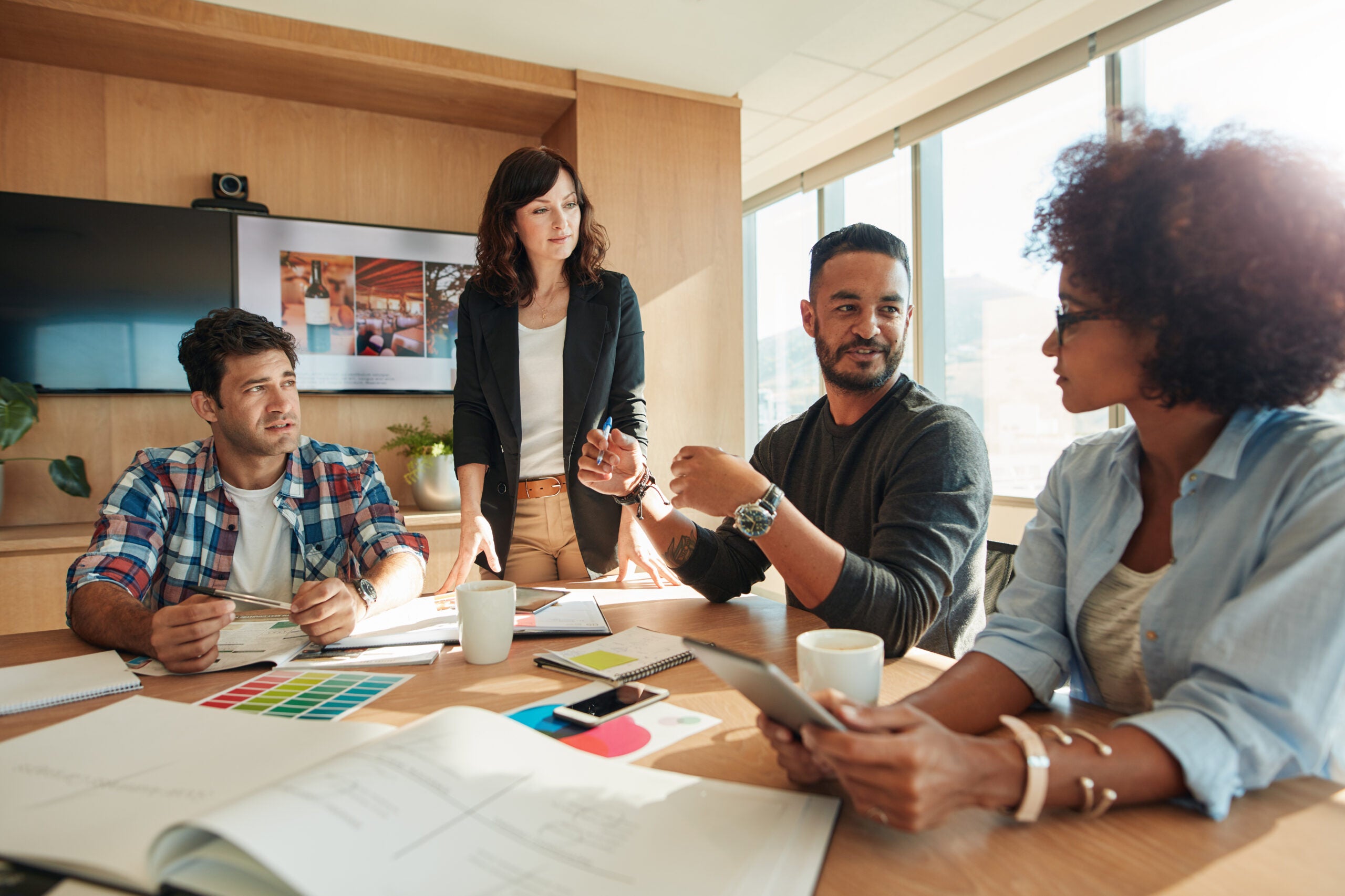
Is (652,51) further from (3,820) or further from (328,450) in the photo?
(3,820)

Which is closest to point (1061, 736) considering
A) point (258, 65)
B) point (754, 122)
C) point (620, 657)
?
point (620, 657)

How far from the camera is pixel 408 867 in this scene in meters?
0.51

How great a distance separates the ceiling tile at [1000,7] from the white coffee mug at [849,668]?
→ 3.33 metres

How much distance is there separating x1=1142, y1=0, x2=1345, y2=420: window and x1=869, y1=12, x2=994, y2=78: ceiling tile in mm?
743

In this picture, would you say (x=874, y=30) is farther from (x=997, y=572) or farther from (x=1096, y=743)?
(x=1096, y=743)

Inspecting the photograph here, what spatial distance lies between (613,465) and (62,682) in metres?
0.86

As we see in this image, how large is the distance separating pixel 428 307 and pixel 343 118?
0.95m

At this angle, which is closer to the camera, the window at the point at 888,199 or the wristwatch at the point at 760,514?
the wristwatch at the point at 760,514

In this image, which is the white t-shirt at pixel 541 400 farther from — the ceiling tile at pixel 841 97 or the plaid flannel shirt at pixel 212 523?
the ceiling tile at pixel 841 97

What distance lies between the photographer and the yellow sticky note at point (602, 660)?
1031mm

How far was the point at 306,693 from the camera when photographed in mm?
954

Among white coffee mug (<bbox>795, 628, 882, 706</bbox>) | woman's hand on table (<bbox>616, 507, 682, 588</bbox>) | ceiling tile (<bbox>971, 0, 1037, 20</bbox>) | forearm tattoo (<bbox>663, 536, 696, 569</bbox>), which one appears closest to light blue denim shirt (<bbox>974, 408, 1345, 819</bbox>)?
white coffee mug (<bbox>795, 628, 882, 706</bbox>)

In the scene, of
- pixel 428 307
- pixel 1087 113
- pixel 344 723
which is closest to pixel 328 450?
pixel 344 723

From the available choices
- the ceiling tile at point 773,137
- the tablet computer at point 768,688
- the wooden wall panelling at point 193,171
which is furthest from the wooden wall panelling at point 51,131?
the tablet computer at point 768,688
